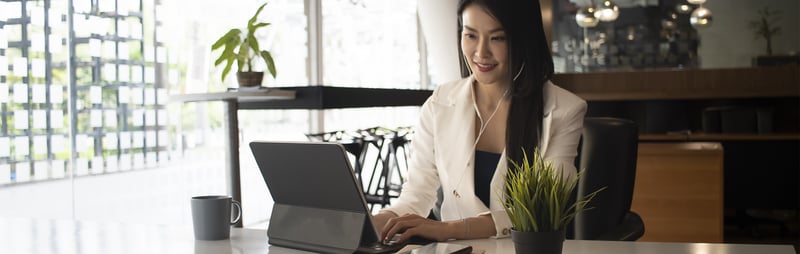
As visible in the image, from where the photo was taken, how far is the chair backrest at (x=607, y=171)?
7.63 feet

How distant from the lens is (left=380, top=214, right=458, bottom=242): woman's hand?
1.68 metres

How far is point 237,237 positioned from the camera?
1717 millimetres

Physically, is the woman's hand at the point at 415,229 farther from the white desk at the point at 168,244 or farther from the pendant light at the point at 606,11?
the pendant light at the point at 606,11

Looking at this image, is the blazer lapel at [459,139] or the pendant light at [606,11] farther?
the pendant light at [606,11]

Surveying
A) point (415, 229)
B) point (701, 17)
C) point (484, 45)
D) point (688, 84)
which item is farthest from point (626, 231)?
point (701, 17)

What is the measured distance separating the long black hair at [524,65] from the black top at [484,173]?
100 mm

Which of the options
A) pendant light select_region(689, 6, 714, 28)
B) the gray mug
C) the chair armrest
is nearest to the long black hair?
the chair armrest

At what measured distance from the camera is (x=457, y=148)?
7.62ft

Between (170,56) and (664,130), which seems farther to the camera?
(664,130)

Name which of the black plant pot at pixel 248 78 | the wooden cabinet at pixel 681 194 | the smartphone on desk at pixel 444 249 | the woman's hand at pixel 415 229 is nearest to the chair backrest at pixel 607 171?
the woman's hand at pixel 415 229

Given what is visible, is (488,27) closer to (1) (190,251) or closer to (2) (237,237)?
(2) (237,237)

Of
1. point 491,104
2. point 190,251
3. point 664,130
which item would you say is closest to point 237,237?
point 190,251

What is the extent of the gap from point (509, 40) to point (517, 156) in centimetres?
30

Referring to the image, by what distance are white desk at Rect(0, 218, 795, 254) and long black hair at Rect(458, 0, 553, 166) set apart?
1.83 ft
